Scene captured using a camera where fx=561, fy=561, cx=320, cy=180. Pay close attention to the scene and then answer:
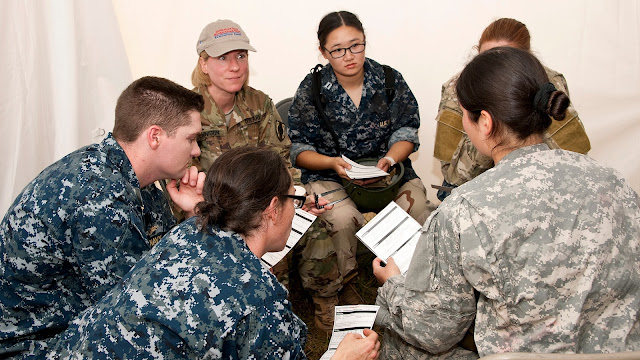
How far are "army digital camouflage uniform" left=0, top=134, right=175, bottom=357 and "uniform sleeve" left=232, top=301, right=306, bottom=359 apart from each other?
1.88 feet

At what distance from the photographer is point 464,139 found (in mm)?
2760

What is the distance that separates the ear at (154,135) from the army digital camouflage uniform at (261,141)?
2.81 feet

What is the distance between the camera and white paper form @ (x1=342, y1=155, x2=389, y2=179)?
282 centimetres

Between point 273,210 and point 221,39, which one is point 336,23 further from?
point 273,210

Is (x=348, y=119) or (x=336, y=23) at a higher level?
(x=336, y=23)

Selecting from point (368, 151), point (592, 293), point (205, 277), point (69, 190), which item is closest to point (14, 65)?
point (69, 190)

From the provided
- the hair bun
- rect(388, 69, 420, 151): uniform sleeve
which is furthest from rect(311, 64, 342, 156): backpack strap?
the hair bun

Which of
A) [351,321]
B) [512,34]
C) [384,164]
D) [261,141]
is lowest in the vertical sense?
[351,321]

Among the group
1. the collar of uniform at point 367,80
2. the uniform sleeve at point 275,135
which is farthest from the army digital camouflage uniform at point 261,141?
the collar of uniform at point 367,80

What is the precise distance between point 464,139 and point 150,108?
1513mm

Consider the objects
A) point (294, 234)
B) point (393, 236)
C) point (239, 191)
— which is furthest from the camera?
point (294, 234)

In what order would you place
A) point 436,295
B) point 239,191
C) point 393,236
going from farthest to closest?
point 393,236 → point 436,295 → point 239,191

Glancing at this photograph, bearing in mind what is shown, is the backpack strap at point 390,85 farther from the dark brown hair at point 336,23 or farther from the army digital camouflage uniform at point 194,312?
the army digital camouflage uniform at point 194,312

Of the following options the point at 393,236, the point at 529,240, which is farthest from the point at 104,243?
the point at 529,240
